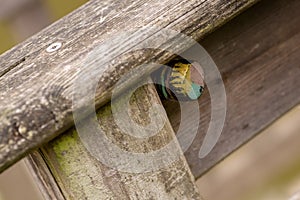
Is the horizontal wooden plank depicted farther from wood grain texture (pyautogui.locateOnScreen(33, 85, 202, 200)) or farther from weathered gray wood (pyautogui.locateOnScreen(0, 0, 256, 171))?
wood grain texture (pyautogui.locateOnScreen(33, 85, 202, 200))

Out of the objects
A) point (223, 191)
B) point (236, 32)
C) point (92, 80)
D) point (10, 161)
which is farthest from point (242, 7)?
point (223, 191)

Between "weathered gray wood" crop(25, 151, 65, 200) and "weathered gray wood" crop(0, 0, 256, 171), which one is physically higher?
"weathered gray wood" crop(0, 0, 256, 171)

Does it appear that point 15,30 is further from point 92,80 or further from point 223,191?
point 92,80

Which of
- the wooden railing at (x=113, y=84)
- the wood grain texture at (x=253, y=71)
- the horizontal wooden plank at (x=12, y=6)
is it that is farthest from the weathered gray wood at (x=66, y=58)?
the horizontal wooden plank at (x=12, y=6)

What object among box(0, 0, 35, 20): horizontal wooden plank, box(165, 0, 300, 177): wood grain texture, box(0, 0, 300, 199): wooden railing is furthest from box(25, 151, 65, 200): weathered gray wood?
box(0, 0, 35, 20): horizontal wooden plank

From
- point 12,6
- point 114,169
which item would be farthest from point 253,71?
point 12,6
